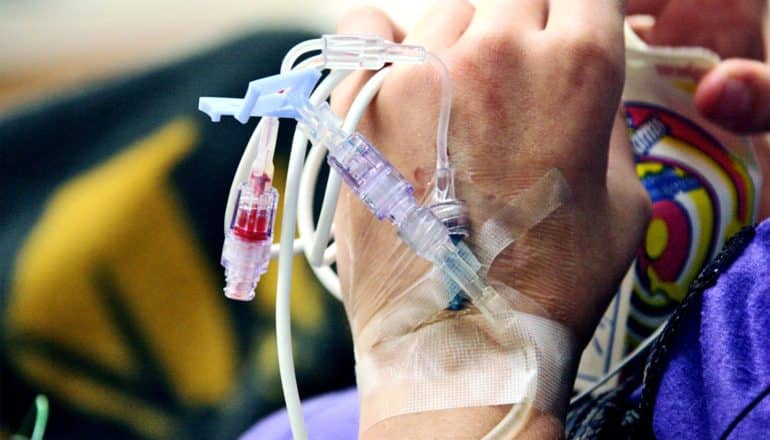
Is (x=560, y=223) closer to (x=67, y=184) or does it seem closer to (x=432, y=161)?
(x=432, y=161)

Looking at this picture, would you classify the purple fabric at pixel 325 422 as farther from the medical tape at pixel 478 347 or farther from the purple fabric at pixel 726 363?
the purple fabric at pixel 726 363

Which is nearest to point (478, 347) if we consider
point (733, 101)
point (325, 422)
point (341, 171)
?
point (341, 171)

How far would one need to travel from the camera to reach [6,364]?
95 centimetres

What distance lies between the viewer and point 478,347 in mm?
485

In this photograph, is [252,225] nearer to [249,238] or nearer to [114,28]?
[249,238]

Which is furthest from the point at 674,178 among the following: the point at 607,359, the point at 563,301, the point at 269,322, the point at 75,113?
the point at 75,113

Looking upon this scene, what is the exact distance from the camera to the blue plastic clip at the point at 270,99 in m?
0.45

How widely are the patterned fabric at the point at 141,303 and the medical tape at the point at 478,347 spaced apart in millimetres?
505

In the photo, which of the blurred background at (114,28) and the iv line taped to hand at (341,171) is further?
the blurred background at (114,28)

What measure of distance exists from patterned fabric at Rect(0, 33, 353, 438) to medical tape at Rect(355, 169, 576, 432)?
51cm

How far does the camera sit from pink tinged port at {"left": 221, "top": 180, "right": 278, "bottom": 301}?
1.62ft

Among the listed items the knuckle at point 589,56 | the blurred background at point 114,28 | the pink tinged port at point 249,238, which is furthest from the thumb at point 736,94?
the blurred background at point 114,28

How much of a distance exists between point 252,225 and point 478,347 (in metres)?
0.17

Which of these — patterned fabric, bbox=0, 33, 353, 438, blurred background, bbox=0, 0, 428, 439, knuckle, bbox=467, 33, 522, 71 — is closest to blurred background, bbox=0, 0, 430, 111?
blurred background, bbox=0, 0, 428, 439
